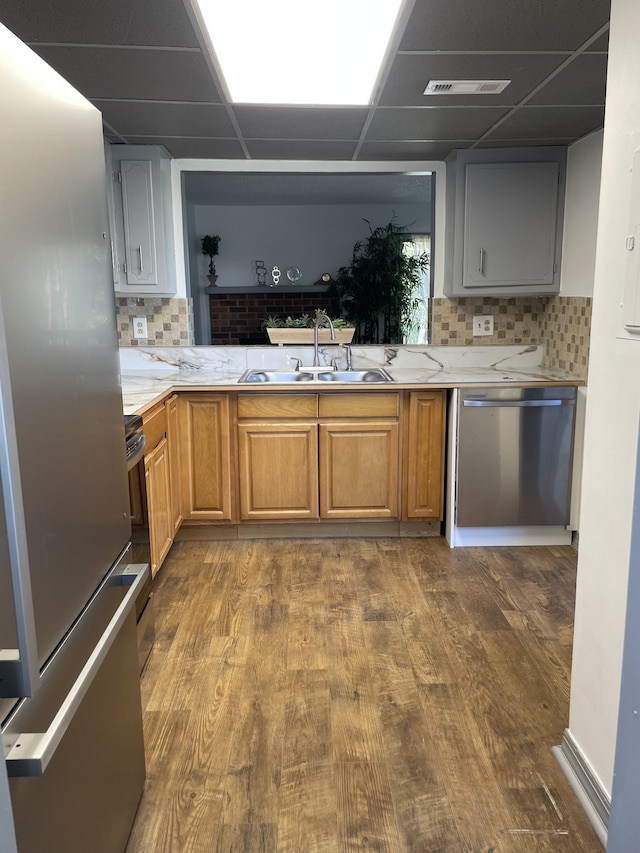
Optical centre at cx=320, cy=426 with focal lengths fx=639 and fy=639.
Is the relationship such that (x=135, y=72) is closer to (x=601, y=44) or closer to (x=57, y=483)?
(x=601, y=44)

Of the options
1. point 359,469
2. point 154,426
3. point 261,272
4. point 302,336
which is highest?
point 261,272

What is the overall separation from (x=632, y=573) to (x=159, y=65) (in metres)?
2.23

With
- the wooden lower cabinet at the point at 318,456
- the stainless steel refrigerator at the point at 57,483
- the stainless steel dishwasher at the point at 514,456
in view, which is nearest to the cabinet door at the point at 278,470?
the wooden lower cabinet at the point at 318,456

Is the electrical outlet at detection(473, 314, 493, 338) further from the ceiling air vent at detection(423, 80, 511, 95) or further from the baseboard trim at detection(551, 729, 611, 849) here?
the baseboard trim at detection(551, 729, 611, 849)

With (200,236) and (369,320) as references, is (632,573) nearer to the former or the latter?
(369,320)

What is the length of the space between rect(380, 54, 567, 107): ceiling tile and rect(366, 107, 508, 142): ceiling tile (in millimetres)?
134

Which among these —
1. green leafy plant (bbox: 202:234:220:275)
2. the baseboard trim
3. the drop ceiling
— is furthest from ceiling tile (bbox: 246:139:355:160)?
green leafy plant (bbox: 202:234:220:275)

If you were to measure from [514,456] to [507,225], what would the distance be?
1.31 metres

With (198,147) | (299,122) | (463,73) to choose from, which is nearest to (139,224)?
(198,147)

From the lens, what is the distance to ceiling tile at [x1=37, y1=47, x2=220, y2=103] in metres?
2.19

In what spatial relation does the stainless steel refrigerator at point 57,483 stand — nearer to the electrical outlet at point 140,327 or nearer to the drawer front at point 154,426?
the drawer front at point 154,426

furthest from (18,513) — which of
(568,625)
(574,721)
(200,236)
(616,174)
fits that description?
(200,236)

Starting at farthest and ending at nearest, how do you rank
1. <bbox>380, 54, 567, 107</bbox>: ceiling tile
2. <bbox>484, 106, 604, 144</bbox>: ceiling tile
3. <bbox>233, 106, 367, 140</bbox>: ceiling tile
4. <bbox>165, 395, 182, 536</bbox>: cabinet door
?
1. <bbox>165, 395, 182, 536</bbox>: cabinet door
2. <bbox>484, 106, 604, 144</bbox>: ceiling tile
3. <bbox>233, 106, 367, 140</bbox>: ceiling tile
4. <bbox>380, 54, 567, 107</bbox>: ceiling tile

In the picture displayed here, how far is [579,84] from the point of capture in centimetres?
253
